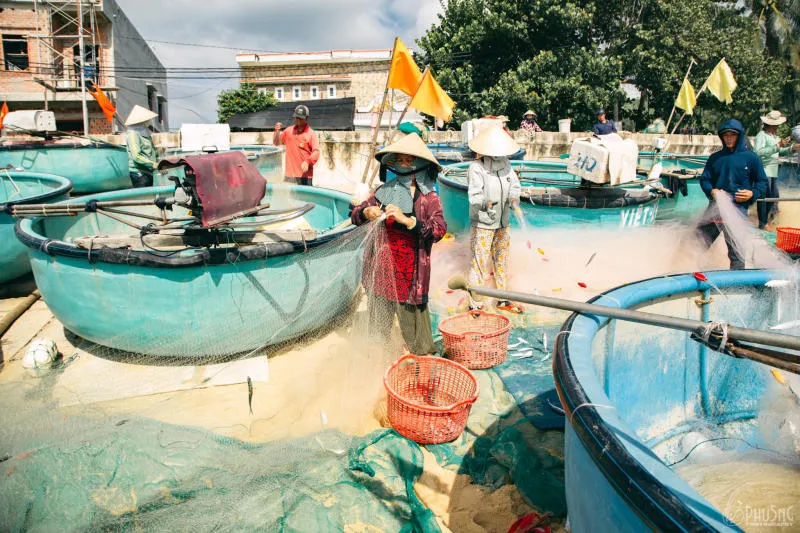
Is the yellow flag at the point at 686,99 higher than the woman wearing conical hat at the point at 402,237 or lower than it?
higher

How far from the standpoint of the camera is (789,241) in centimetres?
641

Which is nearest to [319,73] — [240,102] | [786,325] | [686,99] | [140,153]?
[240,102]

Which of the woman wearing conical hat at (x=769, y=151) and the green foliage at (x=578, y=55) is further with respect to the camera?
the green foliage at (x=578, y=55)

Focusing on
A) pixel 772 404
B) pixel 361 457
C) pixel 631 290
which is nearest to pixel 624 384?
pixel 631 290

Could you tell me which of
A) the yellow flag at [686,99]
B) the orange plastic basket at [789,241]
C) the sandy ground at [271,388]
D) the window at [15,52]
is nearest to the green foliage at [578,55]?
the yellow flag at [686,99]

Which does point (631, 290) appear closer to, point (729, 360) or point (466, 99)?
point (729, 360)

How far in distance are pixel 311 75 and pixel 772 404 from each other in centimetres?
4206

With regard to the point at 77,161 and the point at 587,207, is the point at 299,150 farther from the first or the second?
the point at 77,161

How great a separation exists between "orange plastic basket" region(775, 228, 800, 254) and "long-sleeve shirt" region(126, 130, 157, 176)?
33.9 feet

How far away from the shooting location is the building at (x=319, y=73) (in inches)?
1555

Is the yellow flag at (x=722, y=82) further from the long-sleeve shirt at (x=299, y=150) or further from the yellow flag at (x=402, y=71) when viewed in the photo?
the long-sleeve shirt at (x=299, y=150)

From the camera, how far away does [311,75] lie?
133ft

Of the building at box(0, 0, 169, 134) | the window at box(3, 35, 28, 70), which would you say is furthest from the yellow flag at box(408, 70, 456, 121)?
the window at box(3, 35, 28, 70)

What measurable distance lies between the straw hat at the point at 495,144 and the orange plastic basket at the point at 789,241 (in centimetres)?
393
